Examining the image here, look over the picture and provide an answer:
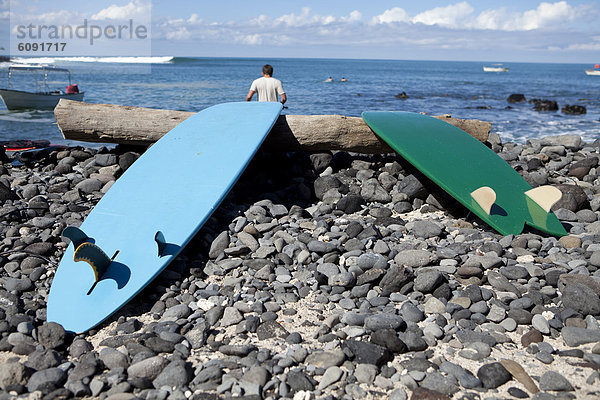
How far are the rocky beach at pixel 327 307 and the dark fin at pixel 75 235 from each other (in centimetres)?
42

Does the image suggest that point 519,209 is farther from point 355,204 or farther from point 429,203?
point 355,204

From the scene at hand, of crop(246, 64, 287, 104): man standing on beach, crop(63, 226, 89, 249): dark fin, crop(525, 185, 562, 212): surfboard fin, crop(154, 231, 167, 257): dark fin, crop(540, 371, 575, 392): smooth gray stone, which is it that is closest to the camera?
crop(540, 371, 575, 392): smooth gray stone

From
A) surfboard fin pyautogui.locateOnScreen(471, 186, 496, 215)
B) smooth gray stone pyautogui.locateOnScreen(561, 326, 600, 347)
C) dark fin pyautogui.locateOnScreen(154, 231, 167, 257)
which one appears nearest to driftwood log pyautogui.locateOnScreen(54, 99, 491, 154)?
surfboard fin pyautogui.locateOnScreen(471, 186, 496, 215)

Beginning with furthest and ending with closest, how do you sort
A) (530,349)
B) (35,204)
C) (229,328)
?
(35,204) < (229,328) < (530,349)

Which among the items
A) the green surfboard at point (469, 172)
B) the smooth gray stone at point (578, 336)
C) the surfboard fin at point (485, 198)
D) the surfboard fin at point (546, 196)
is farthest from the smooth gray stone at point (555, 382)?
the surfboard fin at point (546, 196)

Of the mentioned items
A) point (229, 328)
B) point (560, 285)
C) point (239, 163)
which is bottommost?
point (229, 328)

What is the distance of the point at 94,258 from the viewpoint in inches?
141

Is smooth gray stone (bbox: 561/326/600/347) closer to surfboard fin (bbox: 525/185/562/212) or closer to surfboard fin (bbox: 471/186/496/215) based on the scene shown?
surfboard fin (bbox: 471/186/496/215)

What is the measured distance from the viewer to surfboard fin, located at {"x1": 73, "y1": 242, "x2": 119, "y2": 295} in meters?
3.45

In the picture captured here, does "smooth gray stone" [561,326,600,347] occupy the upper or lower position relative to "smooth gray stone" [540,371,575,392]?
upper

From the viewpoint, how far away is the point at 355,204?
205 inches

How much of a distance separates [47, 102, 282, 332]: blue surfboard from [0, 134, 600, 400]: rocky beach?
157mm

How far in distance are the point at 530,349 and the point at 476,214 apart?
73.9 inches

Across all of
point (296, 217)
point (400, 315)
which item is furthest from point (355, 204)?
point (400, 315)
